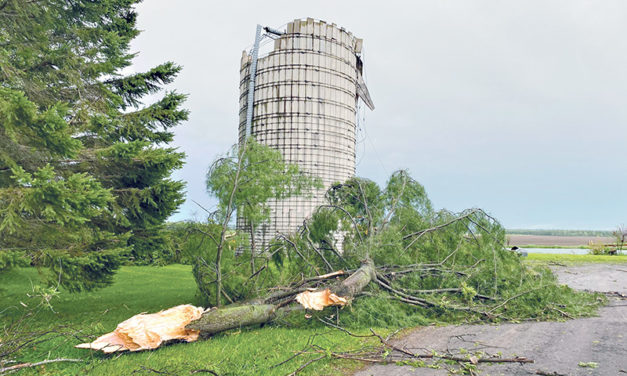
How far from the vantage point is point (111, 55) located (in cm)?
944

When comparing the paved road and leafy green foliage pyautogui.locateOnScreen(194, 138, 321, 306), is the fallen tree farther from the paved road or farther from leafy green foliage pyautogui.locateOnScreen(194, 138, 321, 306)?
the paved road

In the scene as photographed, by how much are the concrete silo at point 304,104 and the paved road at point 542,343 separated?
13.4 metres

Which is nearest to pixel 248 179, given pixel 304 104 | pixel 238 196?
pixel 238 196

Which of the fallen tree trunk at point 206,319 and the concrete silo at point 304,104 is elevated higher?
the concrete silo at point 304,104

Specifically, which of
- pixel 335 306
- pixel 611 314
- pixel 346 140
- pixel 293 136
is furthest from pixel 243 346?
pixel 346 140

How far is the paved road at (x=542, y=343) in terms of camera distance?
13.7 feet

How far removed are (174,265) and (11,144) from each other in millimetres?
11081

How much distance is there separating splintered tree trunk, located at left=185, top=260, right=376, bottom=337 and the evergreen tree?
290cm

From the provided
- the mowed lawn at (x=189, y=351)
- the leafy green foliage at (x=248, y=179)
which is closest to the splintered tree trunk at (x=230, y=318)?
the mowed lawn at (x=189, y=351)

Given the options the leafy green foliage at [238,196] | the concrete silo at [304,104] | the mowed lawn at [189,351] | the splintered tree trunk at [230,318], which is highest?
the concrete silo at [304,104]

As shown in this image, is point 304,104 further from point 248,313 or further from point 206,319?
point 206,319

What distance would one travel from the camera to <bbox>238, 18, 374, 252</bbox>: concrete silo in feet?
64.1

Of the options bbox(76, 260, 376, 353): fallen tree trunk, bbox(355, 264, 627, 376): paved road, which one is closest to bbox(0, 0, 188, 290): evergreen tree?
bbox(76, 260, 376, 353): fallen tree trunk

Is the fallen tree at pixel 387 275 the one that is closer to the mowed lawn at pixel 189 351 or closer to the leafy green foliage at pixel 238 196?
the leafy green foliage at pixel 238 196
